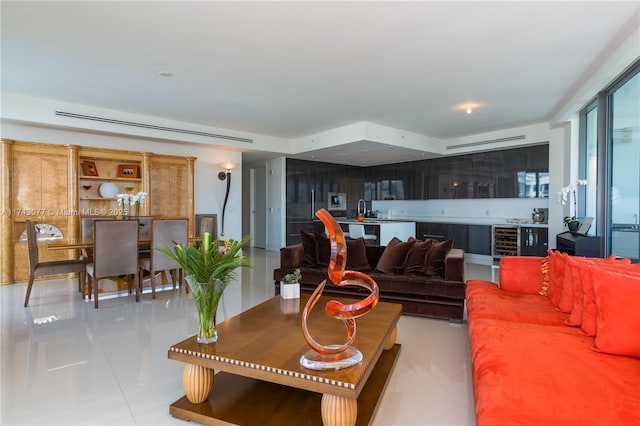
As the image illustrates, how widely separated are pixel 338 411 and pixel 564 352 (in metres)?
1.13

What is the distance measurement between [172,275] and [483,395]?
173 inches

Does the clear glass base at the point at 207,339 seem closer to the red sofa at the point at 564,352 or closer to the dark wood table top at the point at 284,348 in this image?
the dark wood table top at the point at 284,348

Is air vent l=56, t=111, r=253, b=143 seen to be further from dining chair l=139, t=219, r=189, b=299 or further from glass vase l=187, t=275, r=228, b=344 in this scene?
glass vase l=187, t=275, r=228, b=344

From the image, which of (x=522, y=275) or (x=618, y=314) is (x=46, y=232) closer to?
(x=522, y=275)

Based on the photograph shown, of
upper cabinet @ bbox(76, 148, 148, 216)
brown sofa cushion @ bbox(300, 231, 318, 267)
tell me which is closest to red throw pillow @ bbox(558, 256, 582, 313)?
brown sofa cushion @ bbox(300, 231, 318, 267)

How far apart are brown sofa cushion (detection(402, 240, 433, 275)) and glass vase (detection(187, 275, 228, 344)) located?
7.66 ft

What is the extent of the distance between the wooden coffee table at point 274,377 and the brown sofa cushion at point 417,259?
1483 mm

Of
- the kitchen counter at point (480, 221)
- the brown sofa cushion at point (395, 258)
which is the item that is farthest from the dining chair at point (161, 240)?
the kitchen counter at point (480, 221)

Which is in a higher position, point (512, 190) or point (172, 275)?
point (512, 190)

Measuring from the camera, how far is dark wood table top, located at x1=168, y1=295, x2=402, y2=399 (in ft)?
5.05

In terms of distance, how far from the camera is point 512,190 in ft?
22.6

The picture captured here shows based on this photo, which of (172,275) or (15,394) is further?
(172,275)

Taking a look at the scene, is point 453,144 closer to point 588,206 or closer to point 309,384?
point 588,206

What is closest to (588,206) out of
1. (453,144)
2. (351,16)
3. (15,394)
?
(453,144)
